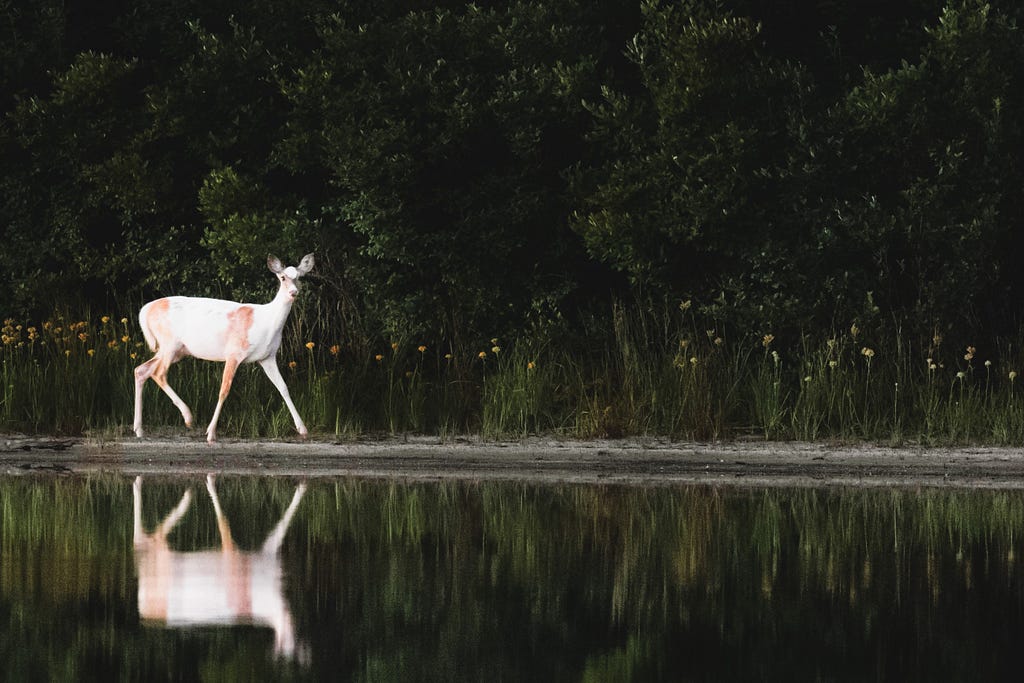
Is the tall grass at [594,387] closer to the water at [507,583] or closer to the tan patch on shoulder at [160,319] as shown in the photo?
the tan patch on shoulder at [160,319]

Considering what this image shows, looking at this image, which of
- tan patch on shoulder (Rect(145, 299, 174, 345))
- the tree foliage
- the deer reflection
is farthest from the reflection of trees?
the tree foliage

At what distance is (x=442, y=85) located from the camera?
21.0 m

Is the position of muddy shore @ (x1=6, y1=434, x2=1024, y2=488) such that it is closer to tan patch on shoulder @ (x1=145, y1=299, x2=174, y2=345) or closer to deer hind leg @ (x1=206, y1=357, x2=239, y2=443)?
deer hind leg @ (x1=206, y1=357, x2=239, y2=443)

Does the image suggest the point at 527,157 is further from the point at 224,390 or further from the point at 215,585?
the point at 215,585

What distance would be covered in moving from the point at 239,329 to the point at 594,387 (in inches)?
155

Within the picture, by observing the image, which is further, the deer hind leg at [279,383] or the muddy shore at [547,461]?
the deer hind leg at [279,383]

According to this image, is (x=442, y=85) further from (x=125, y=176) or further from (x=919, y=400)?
(x=919, y=400)

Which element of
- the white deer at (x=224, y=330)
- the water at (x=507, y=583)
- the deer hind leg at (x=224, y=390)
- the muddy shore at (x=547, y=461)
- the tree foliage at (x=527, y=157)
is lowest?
the water at (x=507, y=583)

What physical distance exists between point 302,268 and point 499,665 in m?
10.2

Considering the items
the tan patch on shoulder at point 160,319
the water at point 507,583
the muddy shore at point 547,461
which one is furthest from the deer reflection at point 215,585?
the tan patch on shoulder at point 160,319

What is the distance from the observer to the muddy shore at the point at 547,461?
16703 mm

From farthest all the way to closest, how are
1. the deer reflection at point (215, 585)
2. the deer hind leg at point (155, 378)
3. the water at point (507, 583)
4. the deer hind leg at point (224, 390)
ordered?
the deer hind leg at point (155, 378), the deer hind leg at point (224, 390), the deer reflection at point (215, 585), the water at point (507, 583)

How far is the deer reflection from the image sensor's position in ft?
32.8

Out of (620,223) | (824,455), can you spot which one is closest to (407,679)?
(824,455)
